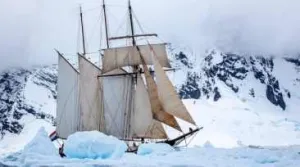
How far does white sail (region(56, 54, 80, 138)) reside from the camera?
81.2 m

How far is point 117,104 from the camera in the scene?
264 feet

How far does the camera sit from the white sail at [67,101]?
81188mm

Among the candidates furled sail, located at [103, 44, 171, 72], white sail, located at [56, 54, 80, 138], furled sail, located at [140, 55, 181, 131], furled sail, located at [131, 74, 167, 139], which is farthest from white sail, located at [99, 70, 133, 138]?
furled sail, located at [140, 55, 181, 131]

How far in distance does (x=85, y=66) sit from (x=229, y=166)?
4467 centimetres

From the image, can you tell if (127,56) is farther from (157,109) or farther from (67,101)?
(157,109)

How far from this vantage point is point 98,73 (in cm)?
8300

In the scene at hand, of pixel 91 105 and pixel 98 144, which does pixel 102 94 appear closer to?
pixel 91 105

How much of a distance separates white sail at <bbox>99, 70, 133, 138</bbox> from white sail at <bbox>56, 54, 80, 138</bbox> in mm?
3667

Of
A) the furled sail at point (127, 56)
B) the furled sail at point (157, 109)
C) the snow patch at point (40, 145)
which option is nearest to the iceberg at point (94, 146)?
the snow patch at point (40, 145)

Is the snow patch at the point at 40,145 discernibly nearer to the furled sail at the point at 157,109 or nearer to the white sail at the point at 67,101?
the furled sail at the point at 157,109

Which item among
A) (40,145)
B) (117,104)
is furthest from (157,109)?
(40,145)

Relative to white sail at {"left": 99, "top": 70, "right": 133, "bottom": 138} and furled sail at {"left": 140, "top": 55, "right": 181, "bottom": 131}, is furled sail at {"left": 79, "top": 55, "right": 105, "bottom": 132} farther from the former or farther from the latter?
furled sail at {"left": 140, "top": 55, "right": 181, "bottom": 131}

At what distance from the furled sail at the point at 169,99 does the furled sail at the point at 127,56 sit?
42.1ft

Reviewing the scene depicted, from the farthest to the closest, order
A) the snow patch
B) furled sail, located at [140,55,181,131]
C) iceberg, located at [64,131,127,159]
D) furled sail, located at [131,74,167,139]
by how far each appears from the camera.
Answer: furled sail, located at [131,74,167,139], furled sail, located at [140,55,181,131], the snow patch, iceberg, located at [64,131,127,159]
